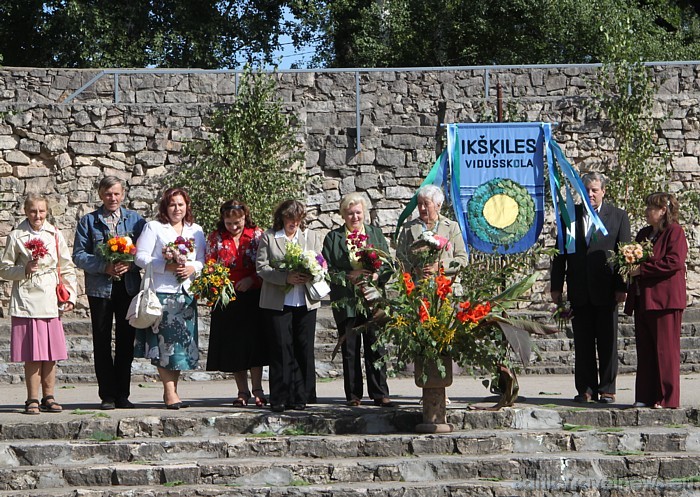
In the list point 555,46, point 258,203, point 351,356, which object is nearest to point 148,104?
point 258,203

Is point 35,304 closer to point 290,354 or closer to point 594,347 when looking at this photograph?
point 290,354

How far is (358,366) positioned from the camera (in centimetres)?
733

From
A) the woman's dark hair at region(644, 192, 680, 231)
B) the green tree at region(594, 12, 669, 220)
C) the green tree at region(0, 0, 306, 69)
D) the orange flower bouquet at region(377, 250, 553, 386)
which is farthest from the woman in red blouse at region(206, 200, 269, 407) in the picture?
the green tree at region(0, 0, 306, 69)

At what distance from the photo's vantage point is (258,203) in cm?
1220

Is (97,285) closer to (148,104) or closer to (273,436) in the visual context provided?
(273,436)

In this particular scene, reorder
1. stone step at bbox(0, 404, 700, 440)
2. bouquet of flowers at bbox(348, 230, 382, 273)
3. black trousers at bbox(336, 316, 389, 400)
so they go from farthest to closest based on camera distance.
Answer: black trousers at bbox(336, 316, 389, 400) < bouquet of flowers at bbox(348, 230, 382, 273) < stone step at bbox(0, 404, 700, 440)

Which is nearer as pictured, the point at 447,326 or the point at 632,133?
the point at 447,326

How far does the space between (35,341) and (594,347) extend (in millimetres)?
3666

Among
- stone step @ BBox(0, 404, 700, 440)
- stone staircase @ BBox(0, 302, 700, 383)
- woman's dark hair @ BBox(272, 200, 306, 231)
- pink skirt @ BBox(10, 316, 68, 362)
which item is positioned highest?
woman's dark hair @ BBox(272, 200, 306, 231)

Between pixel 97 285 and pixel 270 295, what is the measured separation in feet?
3.75

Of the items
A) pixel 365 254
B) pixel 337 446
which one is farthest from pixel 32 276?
pixel 337 446

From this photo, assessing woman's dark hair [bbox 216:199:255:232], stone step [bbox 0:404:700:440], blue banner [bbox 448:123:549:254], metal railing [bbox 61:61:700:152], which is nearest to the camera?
stone step [bbox 0:404:700:440]

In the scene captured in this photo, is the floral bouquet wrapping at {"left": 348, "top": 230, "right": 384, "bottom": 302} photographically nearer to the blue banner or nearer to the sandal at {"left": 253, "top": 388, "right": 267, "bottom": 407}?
the sandal at {"left": 253, "top": 388, "right": 267, "bottom": 407}

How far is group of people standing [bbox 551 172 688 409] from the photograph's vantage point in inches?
274
